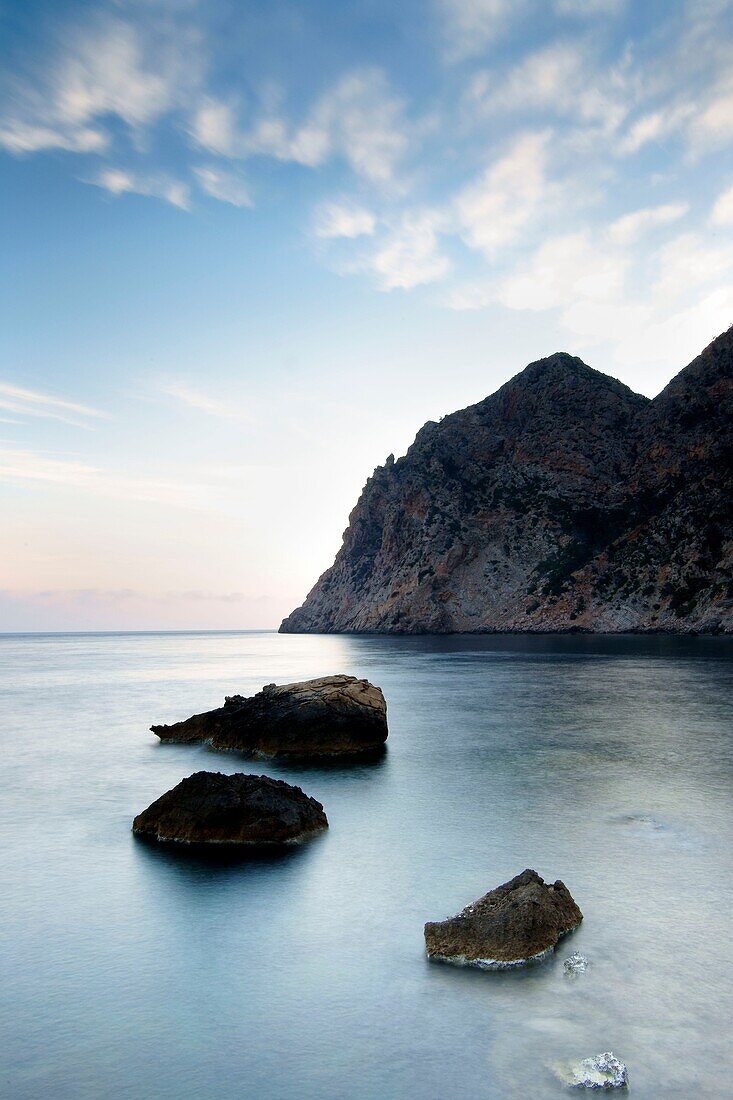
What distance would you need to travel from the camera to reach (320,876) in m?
17.6

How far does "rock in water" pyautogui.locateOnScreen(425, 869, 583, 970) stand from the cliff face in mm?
120034

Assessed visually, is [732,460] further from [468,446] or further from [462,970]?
[462,970]

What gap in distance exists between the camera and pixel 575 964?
1249 centimetres

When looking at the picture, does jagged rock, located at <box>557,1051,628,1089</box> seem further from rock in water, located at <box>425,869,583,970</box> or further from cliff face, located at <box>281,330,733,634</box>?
cliff face, located at <box>281,330,733,634</box>

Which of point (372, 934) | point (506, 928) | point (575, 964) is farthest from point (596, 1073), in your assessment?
point (372, 934)

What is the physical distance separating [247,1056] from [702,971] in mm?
7699

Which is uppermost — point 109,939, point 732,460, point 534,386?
point 534,386

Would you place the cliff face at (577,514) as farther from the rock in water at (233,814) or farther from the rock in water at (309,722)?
the rock in water at (233,814)

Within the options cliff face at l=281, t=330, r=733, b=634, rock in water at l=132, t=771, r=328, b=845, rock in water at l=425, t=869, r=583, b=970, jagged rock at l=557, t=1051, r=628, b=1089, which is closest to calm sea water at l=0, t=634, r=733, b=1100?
jagged rock at l=557, t=1051, r=628, b=1089

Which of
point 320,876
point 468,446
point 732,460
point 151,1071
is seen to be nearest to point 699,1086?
point 151,1071

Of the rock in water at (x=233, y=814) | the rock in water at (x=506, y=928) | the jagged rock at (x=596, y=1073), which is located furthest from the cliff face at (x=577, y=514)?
the jagged rock at (x=596, y=1073)

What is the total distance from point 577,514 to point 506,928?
165m

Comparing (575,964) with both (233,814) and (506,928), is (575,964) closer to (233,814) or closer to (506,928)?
(506,928)

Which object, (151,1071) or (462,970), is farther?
(462,970)
